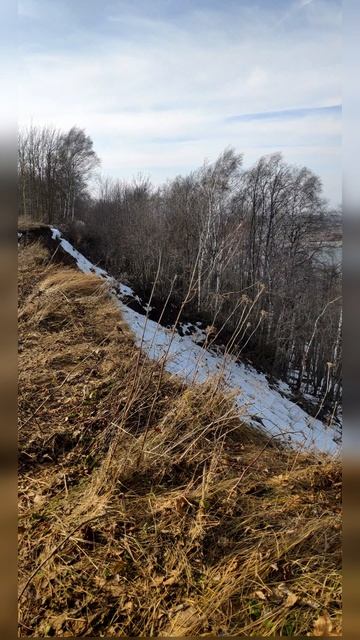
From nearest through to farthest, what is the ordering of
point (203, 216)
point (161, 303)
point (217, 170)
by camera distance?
point (161, 303) < point (217, 170) < point (203, 216)

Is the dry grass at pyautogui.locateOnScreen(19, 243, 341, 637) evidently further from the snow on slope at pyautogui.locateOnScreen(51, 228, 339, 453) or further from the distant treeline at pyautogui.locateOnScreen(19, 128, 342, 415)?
the distant treeline at pyautogui.locateOnScreen(19, 128, 342, 415)

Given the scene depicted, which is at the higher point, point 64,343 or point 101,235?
point 101,235

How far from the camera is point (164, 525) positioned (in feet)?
7.01

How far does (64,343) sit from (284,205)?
14.1 metres

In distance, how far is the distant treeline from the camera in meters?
13.8

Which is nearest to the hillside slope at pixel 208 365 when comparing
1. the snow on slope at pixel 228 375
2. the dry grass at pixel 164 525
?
the snow on slope at pixel 228 375

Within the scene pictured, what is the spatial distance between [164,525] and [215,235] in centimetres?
1193

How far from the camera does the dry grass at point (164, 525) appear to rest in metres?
1.72

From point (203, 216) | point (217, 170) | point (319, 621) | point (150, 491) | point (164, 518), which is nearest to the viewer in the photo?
point (319, 621)
